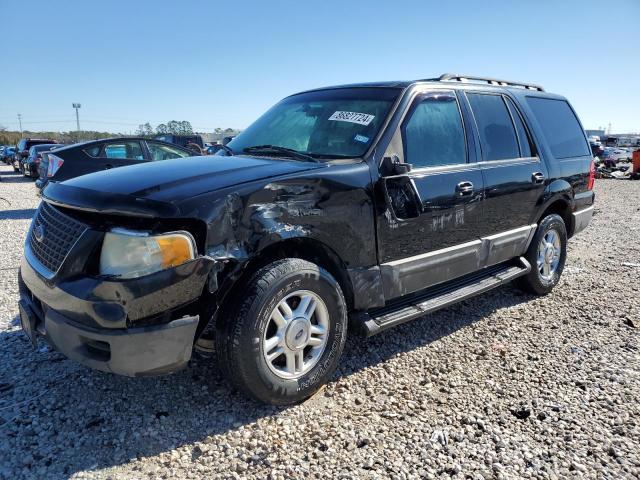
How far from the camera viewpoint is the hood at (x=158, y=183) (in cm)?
235

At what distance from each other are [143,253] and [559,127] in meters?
4.60

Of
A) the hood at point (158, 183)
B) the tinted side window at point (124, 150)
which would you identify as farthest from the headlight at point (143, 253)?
the tinted side window at point (124, 150)

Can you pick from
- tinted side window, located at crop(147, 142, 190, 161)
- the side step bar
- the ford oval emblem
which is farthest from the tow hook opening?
tinted side window, located at crop(147, 142, 190, 161)

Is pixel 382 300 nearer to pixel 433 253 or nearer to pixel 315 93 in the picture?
pixel 433 253

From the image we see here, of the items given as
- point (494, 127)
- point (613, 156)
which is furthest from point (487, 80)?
point (613, 156)

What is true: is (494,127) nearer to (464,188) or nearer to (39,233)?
(464,188)

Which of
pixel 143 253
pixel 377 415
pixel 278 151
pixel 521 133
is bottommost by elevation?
pixel 377 415

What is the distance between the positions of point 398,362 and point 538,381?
0.93 m

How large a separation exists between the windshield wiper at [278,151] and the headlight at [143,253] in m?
1.14

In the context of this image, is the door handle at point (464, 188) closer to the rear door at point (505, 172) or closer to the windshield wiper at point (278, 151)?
the rear door at point (505, 172)

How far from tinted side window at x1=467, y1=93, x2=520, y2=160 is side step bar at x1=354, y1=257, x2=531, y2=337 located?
103 cm

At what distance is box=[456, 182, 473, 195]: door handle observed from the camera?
11.7 feet

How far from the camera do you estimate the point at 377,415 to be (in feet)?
8.93

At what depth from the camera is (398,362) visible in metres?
3.38
